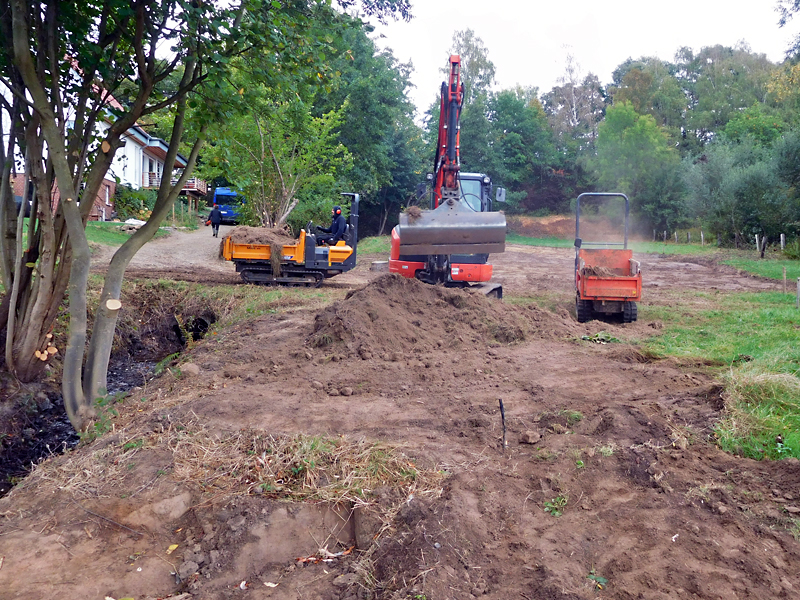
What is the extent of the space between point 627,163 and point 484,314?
41.6m


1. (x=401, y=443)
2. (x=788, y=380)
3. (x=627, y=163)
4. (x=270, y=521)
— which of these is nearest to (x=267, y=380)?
(x=401, y=443)

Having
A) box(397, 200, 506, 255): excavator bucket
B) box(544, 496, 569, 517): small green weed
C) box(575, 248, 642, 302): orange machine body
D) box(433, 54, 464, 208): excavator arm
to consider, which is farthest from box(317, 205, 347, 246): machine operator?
box(544, 496, 569, 517): small green weed

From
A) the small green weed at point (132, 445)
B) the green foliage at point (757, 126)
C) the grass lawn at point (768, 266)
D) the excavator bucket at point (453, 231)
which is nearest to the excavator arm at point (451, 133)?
the excavator bucket at point (453, 231)

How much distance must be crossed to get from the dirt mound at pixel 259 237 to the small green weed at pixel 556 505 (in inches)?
439

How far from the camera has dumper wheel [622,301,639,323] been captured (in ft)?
36.3

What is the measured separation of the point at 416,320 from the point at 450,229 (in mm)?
1562

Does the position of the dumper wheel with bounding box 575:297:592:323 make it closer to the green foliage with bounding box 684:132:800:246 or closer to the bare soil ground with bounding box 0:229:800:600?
the bare soil ground with bounding box 0:229:800:600

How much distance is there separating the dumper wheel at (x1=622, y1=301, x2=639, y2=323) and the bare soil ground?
3.55 meters

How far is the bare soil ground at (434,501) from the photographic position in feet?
11.3

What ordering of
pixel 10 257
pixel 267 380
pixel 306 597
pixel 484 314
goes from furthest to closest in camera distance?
pixel 484 314, pixel 10 257, pixel 267 380, pixel 306 597

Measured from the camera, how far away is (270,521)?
13.4 ft

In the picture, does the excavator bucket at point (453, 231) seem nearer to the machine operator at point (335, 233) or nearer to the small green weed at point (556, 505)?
the machine operator at point (335, 233)

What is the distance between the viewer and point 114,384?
9.05 m

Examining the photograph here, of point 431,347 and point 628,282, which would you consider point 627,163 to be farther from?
point 431,347
